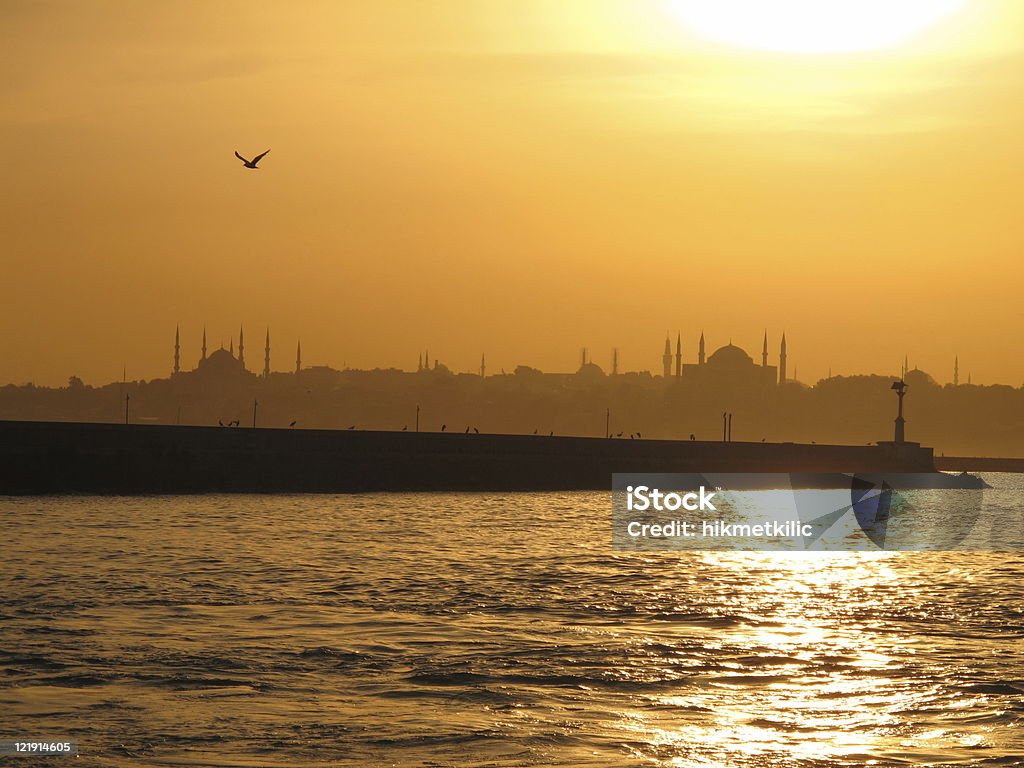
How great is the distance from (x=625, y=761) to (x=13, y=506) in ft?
187

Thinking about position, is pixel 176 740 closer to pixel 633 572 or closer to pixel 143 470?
pixel 633 572

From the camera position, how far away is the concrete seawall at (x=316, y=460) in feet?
273

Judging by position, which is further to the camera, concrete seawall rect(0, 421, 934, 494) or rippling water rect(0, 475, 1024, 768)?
concrete seawall rect(0, 421, 934, 494)

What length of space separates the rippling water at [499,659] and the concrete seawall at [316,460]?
1562 inches

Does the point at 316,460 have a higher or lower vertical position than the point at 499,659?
higher

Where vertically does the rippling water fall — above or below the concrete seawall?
below

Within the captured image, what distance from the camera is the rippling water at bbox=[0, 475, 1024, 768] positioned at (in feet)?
58.3

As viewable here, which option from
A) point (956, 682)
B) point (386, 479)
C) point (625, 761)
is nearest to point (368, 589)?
point (956, 682)

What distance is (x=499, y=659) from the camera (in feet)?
79.2

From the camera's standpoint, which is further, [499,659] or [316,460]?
[316,460]

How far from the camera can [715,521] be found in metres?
78.4

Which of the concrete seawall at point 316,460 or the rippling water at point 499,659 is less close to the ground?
the concrete seawall at point 316,460

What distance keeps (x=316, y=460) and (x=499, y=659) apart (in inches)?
2973

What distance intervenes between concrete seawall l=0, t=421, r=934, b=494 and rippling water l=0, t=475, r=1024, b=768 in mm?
39664
